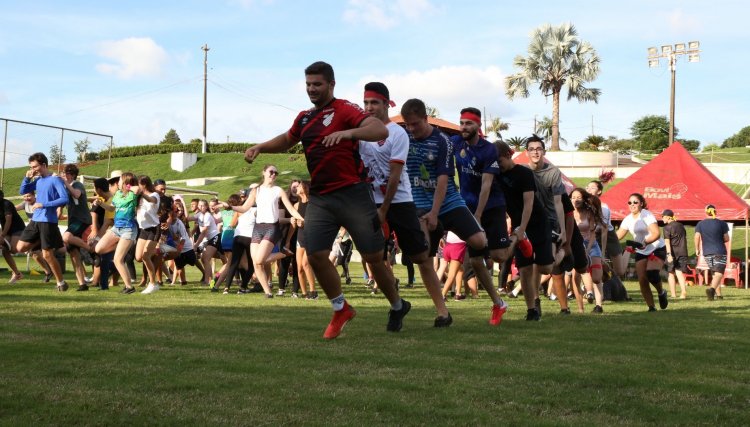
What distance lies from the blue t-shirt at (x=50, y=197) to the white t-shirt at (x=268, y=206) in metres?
2.90

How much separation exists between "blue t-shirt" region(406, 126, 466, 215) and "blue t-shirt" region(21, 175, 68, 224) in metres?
6.96

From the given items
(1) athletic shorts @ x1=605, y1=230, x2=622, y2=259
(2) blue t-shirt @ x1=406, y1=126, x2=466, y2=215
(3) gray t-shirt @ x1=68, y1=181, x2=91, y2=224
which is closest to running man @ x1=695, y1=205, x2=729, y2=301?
(1) athletic shorts @ x1=605, y1=230, x2=622, y2=259

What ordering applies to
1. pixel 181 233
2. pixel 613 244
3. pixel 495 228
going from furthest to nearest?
pixel 181 233
pixel 613 244
pixel 495 228

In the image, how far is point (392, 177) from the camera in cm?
804

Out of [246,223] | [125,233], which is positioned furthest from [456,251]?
[125,233]

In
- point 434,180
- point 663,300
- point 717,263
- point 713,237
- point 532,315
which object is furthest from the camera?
point 713,237

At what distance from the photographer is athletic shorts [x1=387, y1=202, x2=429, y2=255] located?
8438 millimetres

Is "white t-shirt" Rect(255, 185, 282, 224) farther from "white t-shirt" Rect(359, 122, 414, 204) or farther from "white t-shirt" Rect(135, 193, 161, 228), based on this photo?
"white t-shirt" Rect(359, 122, 414, 204)

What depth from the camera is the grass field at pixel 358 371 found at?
4.65 metres

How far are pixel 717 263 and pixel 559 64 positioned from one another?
50.2 m

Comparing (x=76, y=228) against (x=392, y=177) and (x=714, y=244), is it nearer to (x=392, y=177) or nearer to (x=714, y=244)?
(x=392, y=177)

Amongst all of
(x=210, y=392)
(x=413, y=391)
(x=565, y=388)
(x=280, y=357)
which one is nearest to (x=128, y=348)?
(x=280, y=357)

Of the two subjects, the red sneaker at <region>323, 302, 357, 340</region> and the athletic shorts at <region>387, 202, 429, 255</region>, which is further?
the athletic shorts at <region>387, 202, 429, 255</region>

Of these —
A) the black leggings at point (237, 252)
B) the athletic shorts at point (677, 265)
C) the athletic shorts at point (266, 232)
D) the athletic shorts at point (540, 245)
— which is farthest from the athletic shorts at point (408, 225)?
the athletic shorts at point (677, 265)
